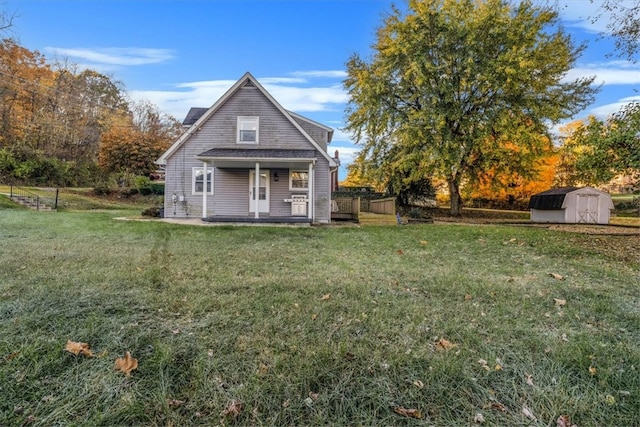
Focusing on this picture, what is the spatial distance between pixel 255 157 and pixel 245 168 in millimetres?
2041

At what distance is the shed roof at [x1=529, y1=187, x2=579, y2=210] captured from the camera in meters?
21.0

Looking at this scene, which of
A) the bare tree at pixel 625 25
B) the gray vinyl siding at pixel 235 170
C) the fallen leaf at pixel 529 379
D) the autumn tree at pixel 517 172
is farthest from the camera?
the autumn tree at pixel 517 172

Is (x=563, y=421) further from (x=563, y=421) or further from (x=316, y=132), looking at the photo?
(x=316, y=132)

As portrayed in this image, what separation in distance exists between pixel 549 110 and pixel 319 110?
13318 mm

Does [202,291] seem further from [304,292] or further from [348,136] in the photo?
[348,136]

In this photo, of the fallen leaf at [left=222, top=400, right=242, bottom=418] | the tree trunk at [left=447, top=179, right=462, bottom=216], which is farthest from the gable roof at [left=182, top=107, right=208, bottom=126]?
the fallen leaf at [left=222, top=400, right=242, bottom=418]

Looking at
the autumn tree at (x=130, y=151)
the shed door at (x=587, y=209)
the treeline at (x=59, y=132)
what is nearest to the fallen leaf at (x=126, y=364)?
the shed door at (x=587, y=209)

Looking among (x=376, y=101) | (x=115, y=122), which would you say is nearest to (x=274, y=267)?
(x=376, y=101)

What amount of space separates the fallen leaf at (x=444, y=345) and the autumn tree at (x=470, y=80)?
57.7 ft

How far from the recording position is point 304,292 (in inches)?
180

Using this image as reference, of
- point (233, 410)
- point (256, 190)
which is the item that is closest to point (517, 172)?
point (256, 190)

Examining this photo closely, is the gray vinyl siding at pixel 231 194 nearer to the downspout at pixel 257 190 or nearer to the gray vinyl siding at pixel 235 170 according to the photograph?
the gray vinyl siding at pixel 235 170

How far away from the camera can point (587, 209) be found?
21.0 metres

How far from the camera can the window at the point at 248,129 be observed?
16.5 meters
